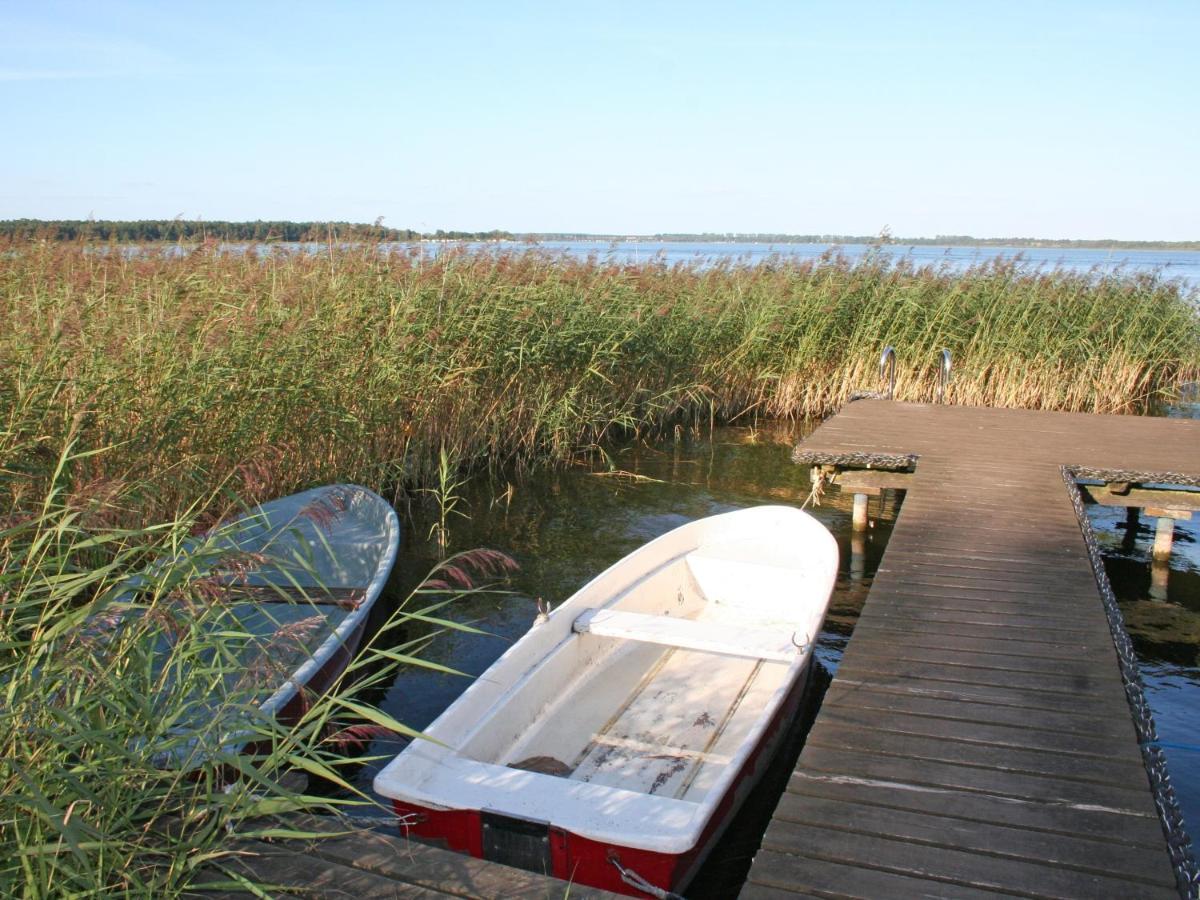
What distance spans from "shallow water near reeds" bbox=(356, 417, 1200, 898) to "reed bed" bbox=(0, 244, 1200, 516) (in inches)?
22.9

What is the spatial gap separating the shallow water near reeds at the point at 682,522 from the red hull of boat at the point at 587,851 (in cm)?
71

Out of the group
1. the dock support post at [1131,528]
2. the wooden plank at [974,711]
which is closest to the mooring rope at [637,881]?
the wooden plank at [974,711]

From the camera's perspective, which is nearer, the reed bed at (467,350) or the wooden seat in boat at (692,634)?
the wooden seat in boat at (692,634)

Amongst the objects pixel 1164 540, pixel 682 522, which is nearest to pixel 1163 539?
pixel 1164 540

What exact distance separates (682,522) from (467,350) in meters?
2.54

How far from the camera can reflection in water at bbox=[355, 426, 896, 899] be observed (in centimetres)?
515

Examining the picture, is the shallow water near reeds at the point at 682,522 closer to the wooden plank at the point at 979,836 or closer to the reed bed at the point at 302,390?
the reed bed at the point at 302,390

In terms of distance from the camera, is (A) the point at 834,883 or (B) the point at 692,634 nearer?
(A) the point at 834,883

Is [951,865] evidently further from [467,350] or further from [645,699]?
[467,350]

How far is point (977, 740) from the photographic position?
3.44 m

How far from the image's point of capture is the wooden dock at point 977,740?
272 cm

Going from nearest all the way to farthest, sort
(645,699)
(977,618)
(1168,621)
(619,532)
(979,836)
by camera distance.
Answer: (979,836) → (977,618) → (645,699) → (1168,621) → (619,532)

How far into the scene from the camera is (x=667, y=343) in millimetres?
11219

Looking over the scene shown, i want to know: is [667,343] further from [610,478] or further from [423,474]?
[423,474]
